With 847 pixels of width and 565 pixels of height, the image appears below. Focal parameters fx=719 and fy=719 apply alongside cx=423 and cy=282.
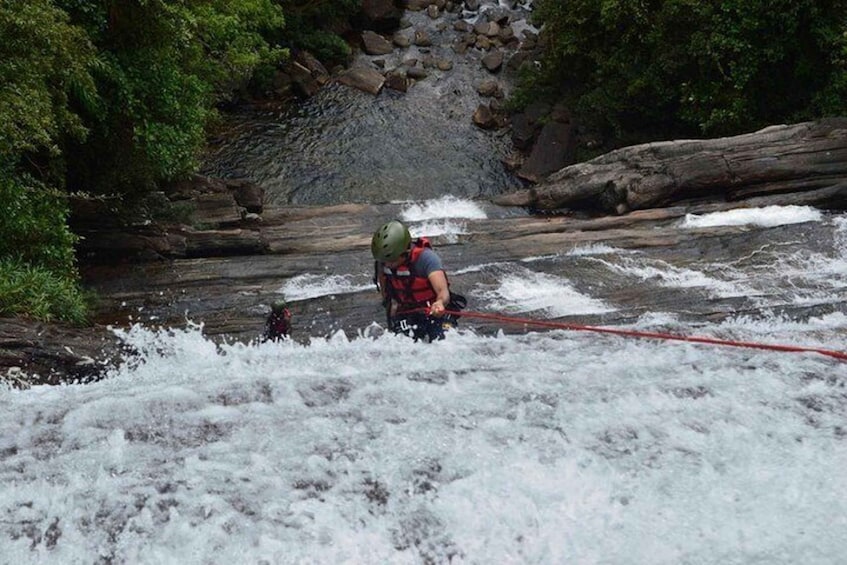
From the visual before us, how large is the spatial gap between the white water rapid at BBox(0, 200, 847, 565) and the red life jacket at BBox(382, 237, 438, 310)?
71 cm

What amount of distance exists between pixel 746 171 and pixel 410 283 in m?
9.07

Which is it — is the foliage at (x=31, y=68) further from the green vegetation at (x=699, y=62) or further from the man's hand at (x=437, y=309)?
the green vegetation at (x=699, y=62)

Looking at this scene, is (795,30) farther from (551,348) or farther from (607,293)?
(551,348)

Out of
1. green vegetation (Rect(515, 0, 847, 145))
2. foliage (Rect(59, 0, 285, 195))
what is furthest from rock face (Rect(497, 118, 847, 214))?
foliage (Rect(59, 0, 285, 195))

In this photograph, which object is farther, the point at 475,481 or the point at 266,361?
the point at 266,361

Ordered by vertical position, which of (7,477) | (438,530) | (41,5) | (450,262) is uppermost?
(41,5)

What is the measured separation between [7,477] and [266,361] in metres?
3.04

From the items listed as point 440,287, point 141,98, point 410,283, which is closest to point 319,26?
point 141,98

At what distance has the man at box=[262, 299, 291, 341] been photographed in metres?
8.85

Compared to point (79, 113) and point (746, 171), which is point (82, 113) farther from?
point (746, 171)

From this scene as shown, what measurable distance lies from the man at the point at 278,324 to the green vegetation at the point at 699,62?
1184 centimetres

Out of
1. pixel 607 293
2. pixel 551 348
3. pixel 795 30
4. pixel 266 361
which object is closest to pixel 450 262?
pixel 607 293

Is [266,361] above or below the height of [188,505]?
above

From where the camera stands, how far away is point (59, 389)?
24.4ft
